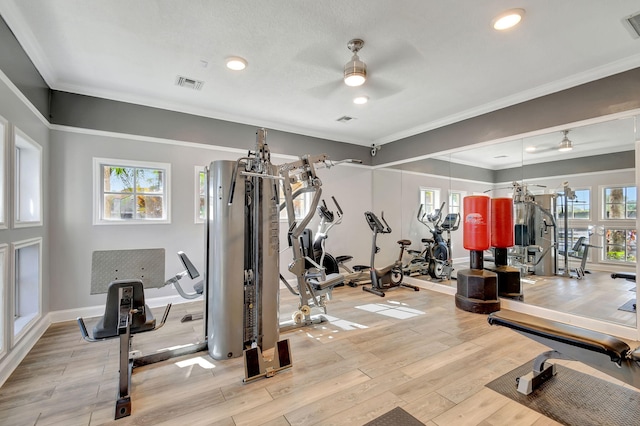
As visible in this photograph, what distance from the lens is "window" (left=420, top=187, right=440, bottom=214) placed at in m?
5.36

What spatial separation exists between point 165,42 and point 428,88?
295 cm

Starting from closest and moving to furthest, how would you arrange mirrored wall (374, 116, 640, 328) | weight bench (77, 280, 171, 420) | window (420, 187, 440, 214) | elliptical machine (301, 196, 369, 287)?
weight bench (77, 280, 171, 420) < mirrored wall (374, 116, 640, 328) < elliptical machine (301, 196, 369, 287) < window (420, 187, 440, 214)

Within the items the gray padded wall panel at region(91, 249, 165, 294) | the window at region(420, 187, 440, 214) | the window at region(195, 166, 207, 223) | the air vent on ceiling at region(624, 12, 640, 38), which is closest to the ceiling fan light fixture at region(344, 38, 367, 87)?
the air vent on ceiling at region(624, 12, 640, 38)

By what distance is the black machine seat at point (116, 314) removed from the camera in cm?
193

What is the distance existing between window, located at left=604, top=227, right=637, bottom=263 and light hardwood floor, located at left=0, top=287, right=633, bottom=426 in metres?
1.44

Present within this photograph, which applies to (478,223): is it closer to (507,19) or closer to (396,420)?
(507,19)

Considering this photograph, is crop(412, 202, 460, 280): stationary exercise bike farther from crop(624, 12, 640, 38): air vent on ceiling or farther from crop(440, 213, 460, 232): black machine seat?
crop(624, 12, 640, 38): air vent on ceiling

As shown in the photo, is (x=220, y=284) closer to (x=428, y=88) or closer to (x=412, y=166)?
(x=428, y=88)

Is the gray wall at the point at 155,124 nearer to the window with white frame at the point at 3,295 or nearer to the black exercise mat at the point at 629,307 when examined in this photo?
the window with white frame at the point at 3,295

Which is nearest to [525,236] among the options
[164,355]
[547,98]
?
[547,98]

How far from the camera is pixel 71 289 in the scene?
11.7 feet

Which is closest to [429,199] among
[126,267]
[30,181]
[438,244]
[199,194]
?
[438,244]

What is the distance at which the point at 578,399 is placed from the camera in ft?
6.42

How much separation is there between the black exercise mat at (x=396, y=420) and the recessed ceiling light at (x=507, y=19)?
3.03m
